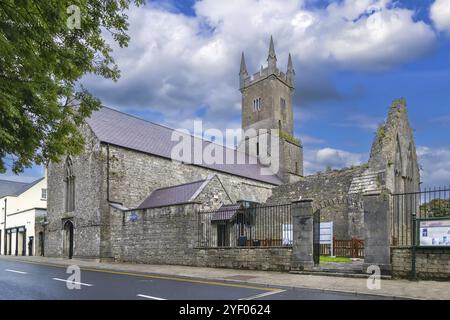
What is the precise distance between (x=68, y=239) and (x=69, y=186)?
3789 millimetres

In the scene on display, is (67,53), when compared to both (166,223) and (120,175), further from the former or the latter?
(120,175)

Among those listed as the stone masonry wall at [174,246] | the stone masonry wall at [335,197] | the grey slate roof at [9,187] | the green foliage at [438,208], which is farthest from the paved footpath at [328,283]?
the grey slate roof at [9,187]

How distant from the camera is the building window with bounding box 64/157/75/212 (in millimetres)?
30172

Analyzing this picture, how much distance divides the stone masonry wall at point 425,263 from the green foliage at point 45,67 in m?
10.1

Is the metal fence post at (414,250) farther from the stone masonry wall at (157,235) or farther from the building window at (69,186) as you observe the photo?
the building window at (69,186)

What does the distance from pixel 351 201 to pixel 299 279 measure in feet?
42.0

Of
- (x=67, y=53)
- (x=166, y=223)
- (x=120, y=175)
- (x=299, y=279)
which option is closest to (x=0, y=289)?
(x=67, y=53)

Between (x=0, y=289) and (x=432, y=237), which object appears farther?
(x=432, y=237)

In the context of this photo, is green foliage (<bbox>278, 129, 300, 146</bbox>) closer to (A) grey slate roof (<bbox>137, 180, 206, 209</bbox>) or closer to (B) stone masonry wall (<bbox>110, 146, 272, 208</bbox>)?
(B) stone masonry wall (<bbox>110, 146, 272, 208</bbox>)

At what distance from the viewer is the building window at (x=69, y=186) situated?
30172 millimetres

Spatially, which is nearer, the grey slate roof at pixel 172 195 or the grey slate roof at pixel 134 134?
the grey slate roof at pixel 172 195

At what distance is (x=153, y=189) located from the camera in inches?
1163

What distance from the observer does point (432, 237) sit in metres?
12.7

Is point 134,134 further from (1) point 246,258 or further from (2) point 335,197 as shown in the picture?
(1) point 246,258
